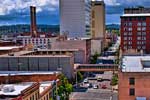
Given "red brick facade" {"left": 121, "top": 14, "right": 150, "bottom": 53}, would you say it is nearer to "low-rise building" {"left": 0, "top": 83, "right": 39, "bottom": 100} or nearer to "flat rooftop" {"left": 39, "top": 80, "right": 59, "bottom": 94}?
"flat rooftop" {"left": 39, "top": 80, "right": 59, "bottom": 94}

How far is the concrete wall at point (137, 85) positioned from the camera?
5228 cm

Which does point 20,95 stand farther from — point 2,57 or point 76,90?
point 2,57

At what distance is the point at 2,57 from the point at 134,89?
8029 cm

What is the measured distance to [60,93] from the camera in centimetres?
9419

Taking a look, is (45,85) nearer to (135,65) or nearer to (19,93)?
(19,93)

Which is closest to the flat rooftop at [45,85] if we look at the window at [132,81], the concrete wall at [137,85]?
the concrete wall at [137,85]

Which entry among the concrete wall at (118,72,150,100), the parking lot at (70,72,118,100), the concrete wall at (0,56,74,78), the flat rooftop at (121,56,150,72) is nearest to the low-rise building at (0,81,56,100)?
the flat rooftop at (121,56,150,72)

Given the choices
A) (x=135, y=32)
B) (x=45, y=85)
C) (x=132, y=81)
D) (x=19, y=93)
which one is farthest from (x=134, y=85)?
(x=135, y=32)

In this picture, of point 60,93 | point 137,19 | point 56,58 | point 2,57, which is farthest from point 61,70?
point 137,19

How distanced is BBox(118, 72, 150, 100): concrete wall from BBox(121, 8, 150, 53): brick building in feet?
302

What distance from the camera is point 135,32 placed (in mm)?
144875

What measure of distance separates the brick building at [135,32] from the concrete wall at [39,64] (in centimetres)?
2850

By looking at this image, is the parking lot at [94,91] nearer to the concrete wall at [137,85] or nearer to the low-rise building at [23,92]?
the low-rise building at [23,92]

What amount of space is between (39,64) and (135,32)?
3997 cm
